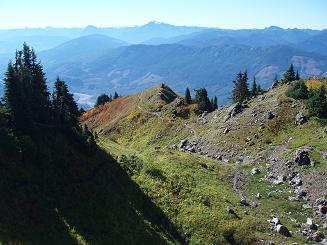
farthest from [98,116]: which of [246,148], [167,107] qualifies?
[246,148]

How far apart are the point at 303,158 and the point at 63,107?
35918 mm

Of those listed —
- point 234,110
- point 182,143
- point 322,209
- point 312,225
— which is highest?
point 234,110

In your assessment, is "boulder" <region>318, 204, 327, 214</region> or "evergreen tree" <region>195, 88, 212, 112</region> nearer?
"boulder" <region>318, 204, 327, 214</region>

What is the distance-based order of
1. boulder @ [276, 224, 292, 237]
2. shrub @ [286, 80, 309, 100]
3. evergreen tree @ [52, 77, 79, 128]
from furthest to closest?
shrub @ [286, 80, 309, 100]
evergreen tree @ [52, 77, 79, 128]
boulder @ [276, 224, 292, 237]

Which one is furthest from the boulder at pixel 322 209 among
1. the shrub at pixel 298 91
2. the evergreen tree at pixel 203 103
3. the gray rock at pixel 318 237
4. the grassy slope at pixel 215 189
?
the evergreen tree at pixel 203 103

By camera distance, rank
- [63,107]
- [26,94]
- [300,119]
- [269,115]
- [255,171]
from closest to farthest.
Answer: [26,94], [63,107], [255,171], [300,119], [269,115]

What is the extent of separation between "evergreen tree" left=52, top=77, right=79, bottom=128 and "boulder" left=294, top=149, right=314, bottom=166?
33.3 m

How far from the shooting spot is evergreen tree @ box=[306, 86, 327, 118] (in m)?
78.4

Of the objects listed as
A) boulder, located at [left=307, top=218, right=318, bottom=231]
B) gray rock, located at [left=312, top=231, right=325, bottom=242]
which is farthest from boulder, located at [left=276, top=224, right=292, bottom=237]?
boulder, located at [left=307, top=218, right=318, bottom=231]

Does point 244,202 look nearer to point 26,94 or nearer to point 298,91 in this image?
point 26,94

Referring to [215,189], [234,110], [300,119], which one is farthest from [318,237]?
[234,110]

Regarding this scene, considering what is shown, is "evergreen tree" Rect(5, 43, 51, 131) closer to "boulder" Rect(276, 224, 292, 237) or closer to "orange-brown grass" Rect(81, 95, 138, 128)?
"boulder" Rect(276, 224, 292, 237)

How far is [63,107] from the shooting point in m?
63.7

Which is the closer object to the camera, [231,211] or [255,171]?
[231,211]
